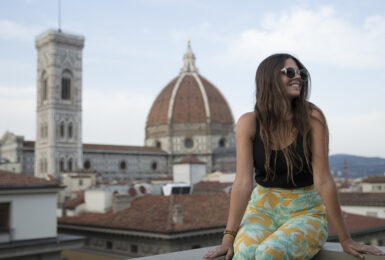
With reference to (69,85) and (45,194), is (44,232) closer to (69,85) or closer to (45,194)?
(45,194)

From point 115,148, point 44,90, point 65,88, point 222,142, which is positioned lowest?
point 115,148

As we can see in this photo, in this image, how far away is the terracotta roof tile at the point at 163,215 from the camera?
59.5 ft

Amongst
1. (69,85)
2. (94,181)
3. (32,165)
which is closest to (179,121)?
(69,85)

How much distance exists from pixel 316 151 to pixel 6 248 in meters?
13.4

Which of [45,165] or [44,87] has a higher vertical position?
[44,87]

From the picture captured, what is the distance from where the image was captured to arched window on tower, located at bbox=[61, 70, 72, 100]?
6644cm

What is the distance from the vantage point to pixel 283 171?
2.80 meters

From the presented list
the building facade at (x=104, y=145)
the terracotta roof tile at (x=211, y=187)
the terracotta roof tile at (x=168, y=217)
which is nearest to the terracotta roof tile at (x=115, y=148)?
the building facade at (x=104, y=145)

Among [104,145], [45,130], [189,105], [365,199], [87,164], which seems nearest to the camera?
[365,199]

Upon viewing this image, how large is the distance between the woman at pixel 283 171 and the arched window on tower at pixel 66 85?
66.0 meters

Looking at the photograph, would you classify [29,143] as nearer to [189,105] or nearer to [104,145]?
[104,145]

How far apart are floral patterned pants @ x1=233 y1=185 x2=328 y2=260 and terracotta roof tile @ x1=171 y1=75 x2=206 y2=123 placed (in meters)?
79.2

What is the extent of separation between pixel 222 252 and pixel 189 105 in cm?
8100

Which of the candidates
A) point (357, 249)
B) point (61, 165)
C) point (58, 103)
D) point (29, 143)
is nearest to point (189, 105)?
point (58, 103)
